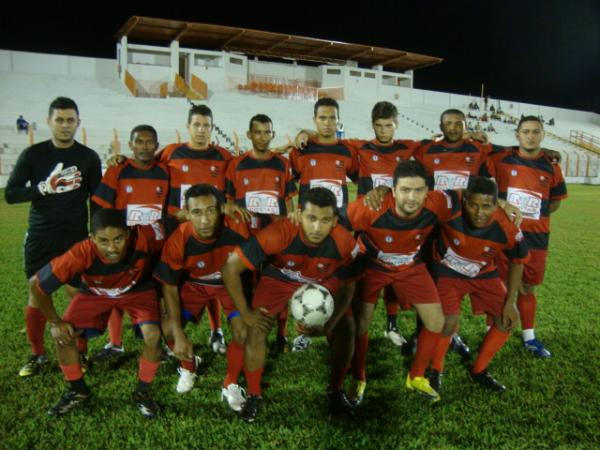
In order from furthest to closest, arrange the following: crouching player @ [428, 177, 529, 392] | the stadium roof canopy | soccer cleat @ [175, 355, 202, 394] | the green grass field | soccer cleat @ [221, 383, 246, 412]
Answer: the stadium roof canopy → crouching player @ [428, 177, 529, 392] → soccer cleat @ [175, 355, 202, 394] → soccer cleat @ [221, 383, 246, 412] → the green grass field

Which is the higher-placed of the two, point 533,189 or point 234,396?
point 533,189

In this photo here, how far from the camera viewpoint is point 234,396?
3.03 meters

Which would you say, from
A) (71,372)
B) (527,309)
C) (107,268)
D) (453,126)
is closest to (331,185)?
(453,126)

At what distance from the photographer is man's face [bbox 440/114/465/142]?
4262mm

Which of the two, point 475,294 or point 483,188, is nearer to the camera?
point 483,188

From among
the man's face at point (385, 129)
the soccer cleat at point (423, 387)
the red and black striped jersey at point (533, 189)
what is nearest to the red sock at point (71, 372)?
the soccer cleat at point (423, 387)

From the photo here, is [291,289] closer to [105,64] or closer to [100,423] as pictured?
[100,423]

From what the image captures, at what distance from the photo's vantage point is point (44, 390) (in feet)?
10.4

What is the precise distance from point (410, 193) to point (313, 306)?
0.98 meters

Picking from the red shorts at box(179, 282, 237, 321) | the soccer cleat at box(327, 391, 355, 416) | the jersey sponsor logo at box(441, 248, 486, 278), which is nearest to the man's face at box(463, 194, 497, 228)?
the jersey sponsor logo at box(441, 248, 486, 278)

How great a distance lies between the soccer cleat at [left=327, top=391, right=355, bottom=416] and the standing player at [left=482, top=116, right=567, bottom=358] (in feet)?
6.19

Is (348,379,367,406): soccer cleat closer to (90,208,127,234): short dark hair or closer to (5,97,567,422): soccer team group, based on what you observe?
(5,97,567,422): soccer team group

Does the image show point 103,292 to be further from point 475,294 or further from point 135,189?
point 475,294

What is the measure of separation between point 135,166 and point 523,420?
3.36 m
